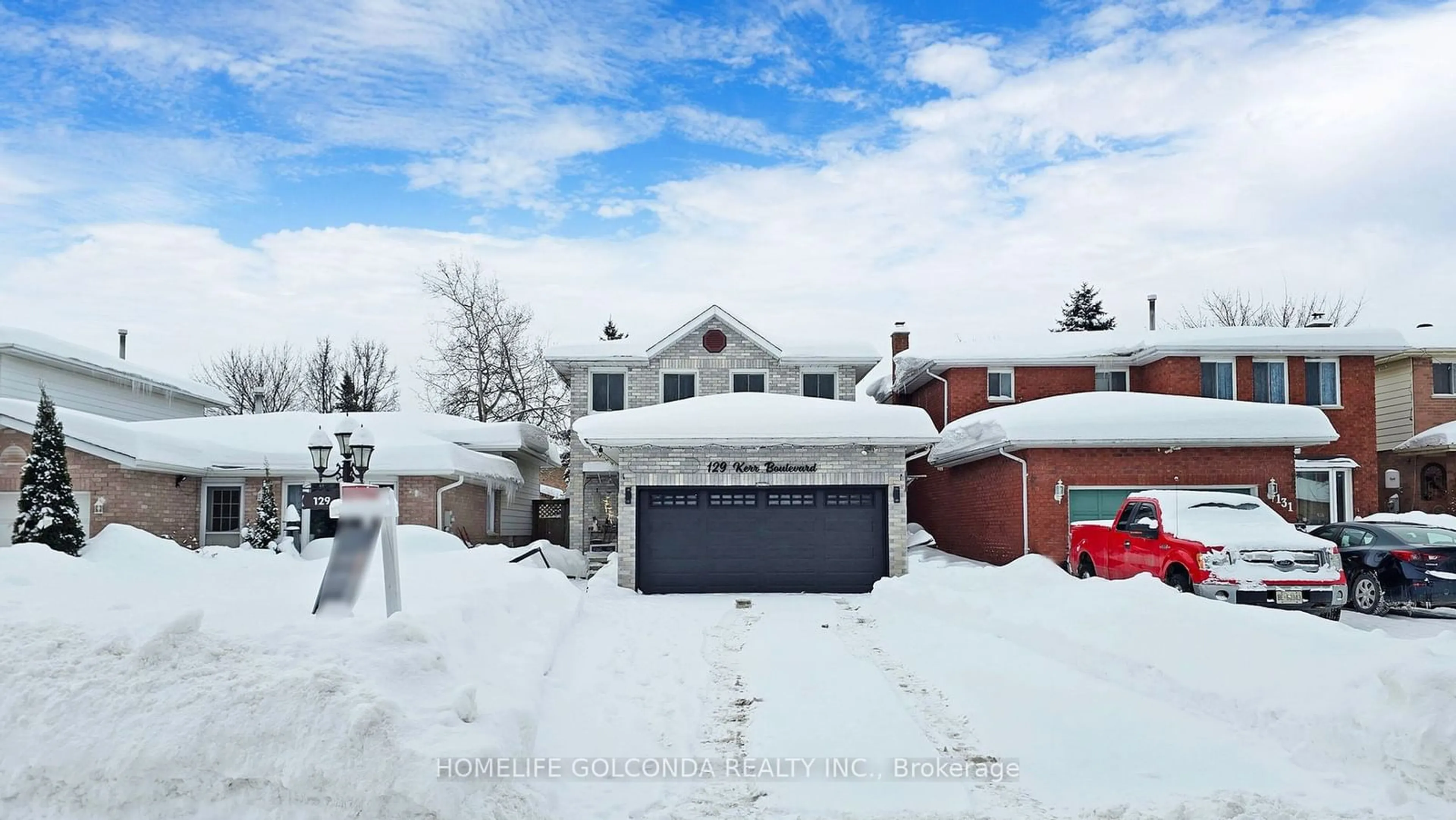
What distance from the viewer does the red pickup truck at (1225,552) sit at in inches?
494

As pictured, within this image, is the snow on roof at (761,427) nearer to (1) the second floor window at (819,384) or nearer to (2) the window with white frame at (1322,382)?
(1) the second floor window at (819,384)

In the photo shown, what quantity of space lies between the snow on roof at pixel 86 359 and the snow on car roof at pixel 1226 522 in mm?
24907

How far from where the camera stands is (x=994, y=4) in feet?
47.8

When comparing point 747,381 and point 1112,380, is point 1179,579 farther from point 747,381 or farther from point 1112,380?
point 1112,380

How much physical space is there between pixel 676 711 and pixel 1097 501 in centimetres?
1430

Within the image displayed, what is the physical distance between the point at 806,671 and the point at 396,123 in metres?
13.4

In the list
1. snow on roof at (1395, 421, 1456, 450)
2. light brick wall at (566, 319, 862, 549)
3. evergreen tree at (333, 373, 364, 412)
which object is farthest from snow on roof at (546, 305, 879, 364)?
evergreen tree at (333, 373, 364, 412)

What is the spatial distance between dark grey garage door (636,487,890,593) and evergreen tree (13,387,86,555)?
9488 mm

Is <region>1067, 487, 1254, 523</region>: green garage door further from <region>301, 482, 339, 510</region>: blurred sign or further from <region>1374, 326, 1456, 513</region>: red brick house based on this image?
<region>301, 482, 339, 510</region>: blurred sign

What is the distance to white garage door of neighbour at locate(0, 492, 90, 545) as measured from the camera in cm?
1892

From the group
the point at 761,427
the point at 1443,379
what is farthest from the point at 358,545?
the point at 1443,379

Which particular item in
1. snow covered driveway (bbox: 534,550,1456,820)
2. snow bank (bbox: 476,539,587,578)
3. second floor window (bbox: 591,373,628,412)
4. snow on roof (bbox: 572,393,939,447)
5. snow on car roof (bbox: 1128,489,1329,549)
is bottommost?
snow bank (bbox: 476,539,587,578)

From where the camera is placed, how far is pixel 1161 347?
24.1 meters

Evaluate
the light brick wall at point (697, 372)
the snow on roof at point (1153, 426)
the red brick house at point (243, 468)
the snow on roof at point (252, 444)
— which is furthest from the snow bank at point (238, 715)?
the light brick wall at point (697, 372)
